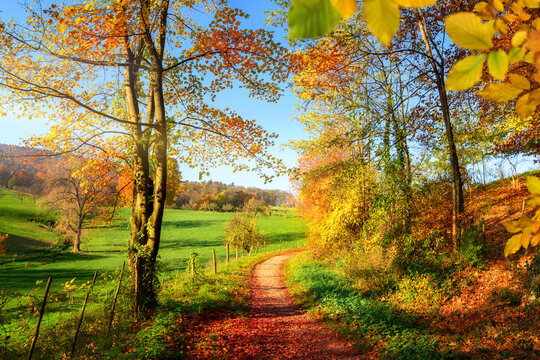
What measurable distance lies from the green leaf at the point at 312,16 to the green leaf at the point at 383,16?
71 millimetres

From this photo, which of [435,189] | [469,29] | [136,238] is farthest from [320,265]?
[469,29]

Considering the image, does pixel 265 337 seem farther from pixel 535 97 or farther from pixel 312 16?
pixel 312 16

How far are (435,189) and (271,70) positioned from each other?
675 centimetres

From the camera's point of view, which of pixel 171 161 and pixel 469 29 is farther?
pixel 171 161

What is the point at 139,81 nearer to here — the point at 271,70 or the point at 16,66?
the point at 16,66

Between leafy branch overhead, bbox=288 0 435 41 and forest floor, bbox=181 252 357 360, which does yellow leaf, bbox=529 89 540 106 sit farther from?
forest floor, bbox=181 252 357 360

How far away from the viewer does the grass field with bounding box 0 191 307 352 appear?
2373 centimetres

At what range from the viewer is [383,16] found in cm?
48

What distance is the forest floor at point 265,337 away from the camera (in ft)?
19.5

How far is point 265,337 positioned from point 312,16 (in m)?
7.80

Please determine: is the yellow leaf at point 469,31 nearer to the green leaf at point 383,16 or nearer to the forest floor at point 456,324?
the green leaf at point 383,16

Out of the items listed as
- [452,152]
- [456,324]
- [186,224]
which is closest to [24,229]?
[186,224]

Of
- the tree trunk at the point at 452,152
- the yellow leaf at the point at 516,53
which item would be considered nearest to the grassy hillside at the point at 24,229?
the tree trunk at the point at 452,152

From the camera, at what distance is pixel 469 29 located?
0.53m
